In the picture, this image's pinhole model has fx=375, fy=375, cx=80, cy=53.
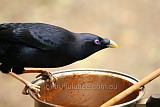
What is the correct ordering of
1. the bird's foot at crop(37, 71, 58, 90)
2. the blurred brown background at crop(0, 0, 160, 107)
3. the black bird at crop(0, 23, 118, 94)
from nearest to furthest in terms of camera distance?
the bird's foot at crop(37, 71, 58, 90), the black bird at crop(0, 23, 118, 94), the blurred brown background at crop(0, 0, 160, 107)

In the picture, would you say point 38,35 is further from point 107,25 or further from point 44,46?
point 107,25

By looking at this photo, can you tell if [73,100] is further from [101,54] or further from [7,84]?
[101,54]

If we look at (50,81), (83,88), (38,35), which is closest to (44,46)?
(38,35)

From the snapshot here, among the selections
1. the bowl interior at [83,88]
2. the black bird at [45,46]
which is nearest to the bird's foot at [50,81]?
the bowl interior at [83,88]

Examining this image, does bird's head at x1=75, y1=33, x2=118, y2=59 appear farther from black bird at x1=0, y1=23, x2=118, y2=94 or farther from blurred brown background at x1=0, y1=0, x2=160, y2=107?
blurred brown background at x1=0, y1=0, x2=160, y2=107

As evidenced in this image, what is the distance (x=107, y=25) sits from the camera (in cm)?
786

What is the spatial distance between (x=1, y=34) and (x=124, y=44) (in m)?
4.02

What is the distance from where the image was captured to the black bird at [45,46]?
3475 mm

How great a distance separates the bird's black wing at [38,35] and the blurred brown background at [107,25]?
97.3 inches

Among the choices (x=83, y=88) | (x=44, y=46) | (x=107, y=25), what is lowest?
(x=83, y=88)

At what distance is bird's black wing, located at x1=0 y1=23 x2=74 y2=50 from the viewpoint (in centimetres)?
347

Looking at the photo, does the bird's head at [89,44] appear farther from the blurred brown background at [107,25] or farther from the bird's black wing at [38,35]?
the blurred brown background at [107,25]

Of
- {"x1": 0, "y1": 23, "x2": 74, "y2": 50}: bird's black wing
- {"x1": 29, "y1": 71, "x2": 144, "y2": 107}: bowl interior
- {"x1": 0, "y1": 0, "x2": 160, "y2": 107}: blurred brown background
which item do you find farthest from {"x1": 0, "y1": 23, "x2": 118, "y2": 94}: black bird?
{"x1": 0, "y1": 0, "x2": 160, "y2": 107}: blurred brown background

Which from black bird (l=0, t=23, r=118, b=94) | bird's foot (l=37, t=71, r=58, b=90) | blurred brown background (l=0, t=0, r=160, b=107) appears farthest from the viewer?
blurred brown background (l=0, t=0, r=160, b=107)
